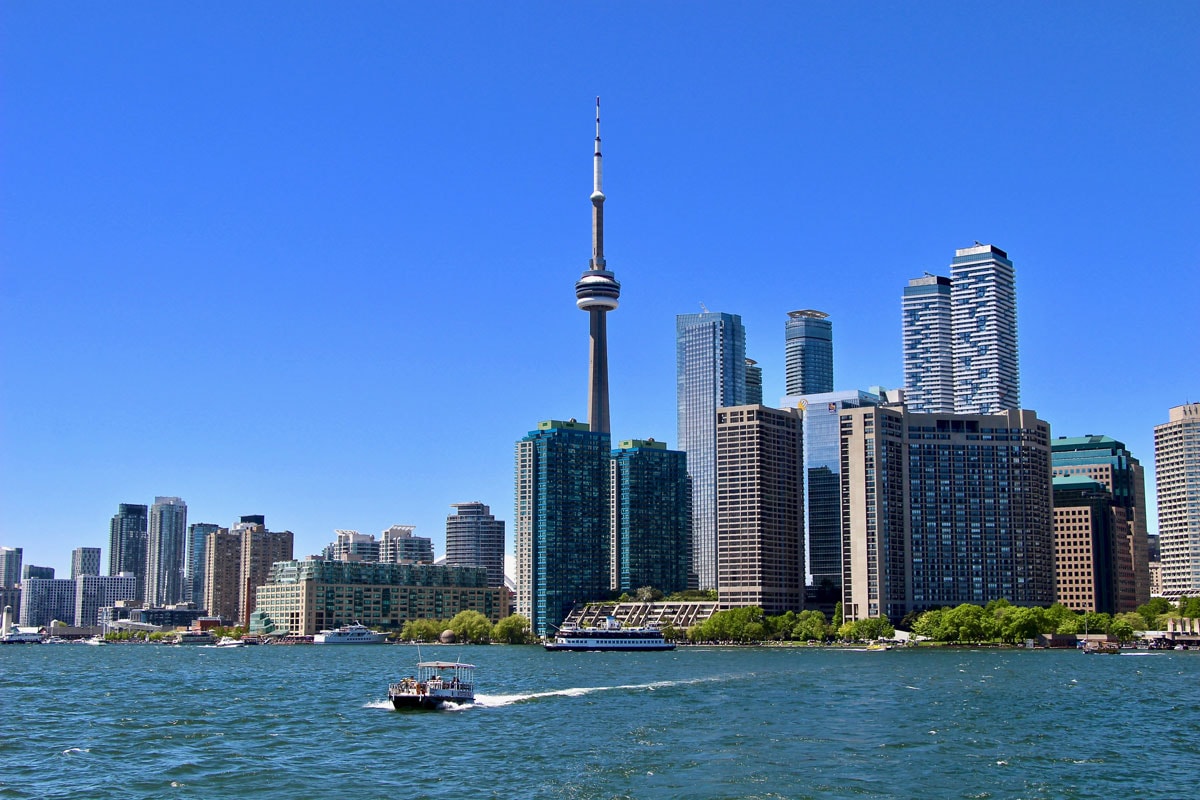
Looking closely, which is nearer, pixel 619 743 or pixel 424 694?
pixel 619 743

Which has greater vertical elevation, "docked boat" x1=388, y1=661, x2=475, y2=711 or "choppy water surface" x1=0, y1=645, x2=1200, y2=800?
"docked boat" x1=388, y1=661, x2=475, y2=711

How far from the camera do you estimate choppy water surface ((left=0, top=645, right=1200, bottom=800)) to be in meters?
85.2

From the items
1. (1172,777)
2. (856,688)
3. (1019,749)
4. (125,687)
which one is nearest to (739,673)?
(856,688)

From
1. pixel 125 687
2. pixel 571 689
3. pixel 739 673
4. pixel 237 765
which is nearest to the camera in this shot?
pixel 237 765

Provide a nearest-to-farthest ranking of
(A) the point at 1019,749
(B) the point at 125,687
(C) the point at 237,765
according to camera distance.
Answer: (C) the point at 237,765 → (A) the point at 1019,749 → (B) the point at 125,687

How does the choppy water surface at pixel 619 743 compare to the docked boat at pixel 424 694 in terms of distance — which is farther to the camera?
the docked boat at pixel 424 694

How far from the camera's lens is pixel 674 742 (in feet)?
342

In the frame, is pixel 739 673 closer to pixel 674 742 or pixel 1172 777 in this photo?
pixel 674 742

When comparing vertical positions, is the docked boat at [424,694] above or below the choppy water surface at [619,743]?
above

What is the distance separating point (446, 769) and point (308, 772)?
347 inches

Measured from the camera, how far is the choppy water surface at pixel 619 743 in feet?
280

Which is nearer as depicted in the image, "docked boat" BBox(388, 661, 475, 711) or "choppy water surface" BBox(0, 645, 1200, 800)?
"choppy water surface" BBox(0, 645, 1200, 800)

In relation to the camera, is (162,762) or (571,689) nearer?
(162,762)

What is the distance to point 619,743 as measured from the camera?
342ft
